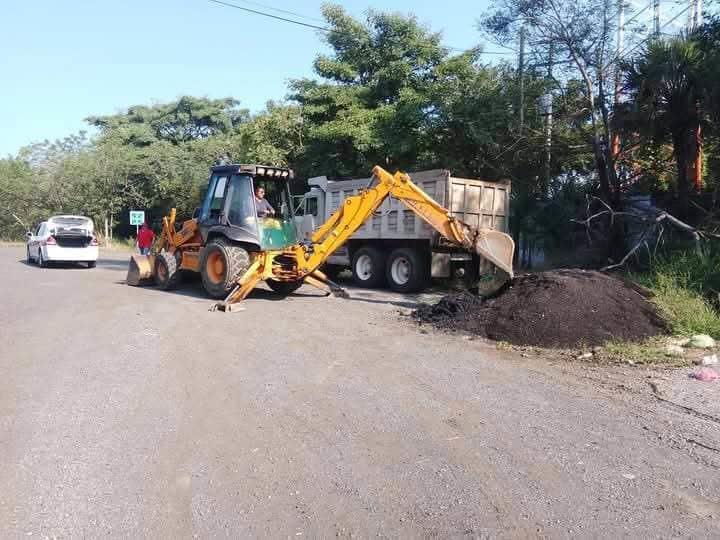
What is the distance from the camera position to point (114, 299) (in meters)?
13.4

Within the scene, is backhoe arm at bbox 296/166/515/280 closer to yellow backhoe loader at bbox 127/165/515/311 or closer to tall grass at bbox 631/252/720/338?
yellow backhoe loader at bbox 127/165/515/311

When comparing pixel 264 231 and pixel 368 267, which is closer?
pixel 264 231

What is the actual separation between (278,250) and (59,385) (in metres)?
6.83

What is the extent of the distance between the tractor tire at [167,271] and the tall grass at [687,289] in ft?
31.9

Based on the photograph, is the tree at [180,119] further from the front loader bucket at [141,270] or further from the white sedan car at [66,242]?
the front loader bucket at [141,270]

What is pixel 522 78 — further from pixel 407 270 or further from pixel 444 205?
pixel 407 270

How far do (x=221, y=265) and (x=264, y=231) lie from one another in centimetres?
113

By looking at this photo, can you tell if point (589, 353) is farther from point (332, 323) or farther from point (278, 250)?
point (278, 250)

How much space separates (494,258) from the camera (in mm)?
10812

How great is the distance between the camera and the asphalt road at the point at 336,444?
3.87 metres

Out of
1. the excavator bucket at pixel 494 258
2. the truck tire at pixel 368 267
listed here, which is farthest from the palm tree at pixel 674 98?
the truck tire at pixel 368 267

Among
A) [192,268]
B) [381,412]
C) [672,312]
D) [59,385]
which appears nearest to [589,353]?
[672,312]

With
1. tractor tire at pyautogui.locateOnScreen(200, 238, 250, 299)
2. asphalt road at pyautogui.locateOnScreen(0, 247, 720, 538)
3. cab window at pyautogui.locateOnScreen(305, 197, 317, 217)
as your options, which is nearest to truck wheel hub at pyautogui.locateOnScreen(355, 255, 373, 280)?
cab window at pyautogui.locateOnScreen(305, 197, 317, 217)

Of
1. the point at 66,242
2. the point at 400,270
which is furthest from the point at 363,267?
the point at 66,242
